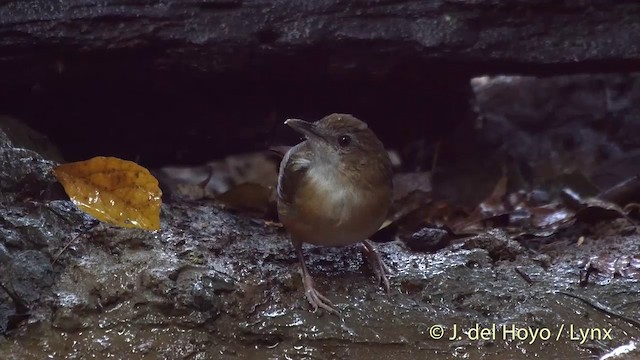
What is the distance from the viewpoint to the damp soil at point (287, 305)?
129 inches

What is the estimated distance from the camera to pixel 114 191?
390 cm

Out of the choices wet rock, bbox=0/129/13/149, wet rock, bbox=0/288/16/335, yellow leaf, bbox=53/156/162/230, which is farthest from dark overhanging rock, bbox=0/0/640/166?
wet rock, bbox=0/288/16/335

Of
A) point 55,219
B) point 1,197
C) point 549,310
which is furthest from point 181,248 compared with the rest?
point 549,310

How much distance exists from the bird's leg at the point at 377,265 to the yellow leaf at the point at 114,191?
3.19ft

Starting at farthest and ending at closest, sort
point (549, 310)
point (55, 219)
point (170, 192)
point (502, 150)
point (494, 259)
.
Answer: point (502, 150) < point (170, 192) < point (494, 259) < point (55, 219) < point (549, 310)

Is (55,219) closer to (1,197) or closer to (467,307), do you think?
(1,197)

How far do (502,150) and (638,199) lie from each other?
1124 mm

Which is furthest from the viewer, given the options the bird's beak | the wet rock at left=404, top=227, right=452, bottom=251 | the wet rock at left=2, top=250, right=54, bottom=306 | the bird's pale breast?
the wet rock at left=404, top=227, right=452, bottom=251

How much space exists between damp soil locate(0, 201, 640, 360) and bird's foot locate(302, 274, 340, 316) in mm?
33

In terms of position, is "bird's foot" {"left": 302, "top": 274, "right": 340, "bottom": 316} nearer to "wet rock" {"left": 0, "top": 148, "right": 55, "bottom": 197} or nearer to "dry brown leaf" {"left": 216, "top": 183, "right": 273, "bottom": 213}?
"dry brown leaf" {"left": 216, "top": 183, "right": 273, "bottom": 213}

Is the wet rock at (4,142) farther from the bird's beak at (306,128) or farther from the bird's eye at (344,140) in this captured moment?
the bird's eye at (344,140)

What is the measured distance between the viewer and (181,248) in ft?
12.3

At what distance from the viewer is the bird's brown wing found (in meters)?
3.76

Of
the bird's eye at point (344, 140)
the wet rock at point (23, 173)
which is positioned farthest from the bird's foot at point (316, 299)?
the wet rock at point (23, 173)
